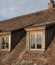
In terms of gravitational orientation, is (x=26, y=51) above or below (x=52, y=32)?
below

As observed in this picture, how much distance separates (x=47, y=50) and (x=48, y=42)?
721mm

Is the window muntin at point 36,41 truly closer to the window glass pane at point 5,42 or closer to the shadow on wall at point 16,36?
the shadow on wall at point 16,36

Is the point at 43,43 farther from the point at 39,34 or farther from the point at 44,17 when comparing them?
the point at 44,17

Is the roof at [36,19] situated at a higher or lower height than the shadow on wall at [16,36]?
higher

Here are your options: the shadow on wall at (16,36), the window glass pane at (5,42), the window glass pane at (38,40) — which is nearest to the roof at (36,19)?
the shadow on wall at (16,36)

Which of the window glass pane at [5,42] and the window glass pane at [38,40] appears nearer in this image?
the window glass pane at [38,40]

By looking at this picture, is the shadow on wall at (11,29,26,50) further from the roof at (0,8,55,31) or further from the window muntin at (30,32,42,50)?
the window muntin at (30,32,42,50)

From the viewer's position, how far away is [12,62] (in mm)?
20594

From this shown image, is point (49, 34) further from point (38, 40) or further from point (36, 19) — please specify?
point (36, 19)

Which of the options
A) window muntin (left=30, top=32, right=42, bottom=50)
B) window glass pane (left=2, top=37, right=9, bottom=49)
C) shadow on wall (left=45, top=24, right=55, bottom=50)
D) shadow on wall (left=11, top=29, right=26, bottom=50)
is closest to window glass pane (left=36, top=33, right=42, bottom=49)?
window muntin (left=30, top=32, right=42, bottom=50)

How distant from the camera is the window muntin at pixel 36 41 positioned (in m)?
20.2

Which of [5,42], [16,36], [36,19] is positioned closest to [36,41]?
[16,36]

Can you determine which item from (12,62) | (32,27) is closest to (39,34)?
(32,27)

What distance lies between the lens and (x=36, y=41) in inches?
803
